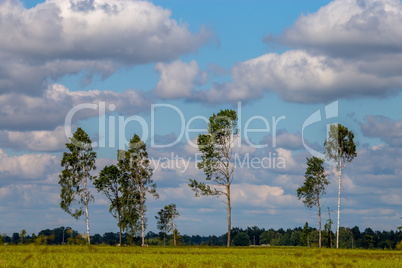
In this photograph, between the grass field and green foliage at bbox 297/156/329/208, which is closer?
the grass field

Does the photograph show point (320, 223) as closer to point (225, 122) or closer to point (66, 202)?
point (225, 122)

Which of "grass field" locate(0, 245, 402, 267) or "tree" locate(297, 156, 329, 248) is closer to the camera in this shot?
"grass field" locate(0, 245, 402, 267)

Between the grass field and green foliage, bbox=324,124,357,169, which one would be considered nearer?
the grass field

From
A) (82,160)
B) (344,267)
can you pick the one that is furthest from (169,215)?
(344,267)

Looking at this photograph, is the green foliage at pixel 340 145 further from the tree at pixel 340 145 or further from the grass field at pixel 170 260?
the grass field at pixel 170 260

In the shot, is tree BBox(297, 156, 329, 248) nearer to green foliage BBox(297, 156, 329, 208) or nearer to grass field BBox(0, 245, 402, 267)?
green foliage BBox(297, 156, 329, 208)

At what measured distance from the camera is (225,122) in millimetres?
Answer: 54781

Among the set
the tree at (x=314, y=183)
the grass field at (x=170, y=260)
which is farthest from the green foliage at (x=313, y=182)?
the grass field at (x=170, y=260)

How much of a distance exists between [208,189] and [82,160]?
18002 mm

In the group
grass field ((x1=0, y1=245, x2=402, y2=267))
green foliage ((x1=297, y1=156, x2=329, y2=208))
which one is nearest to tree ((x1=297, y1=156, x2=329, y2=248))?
green foliage ((x1=297, y1=156, x2=329, y2=208))

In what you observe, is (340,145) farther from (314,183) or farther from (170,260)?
(170,260)

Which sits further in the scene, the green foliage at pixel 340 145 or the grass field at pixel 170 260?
the green foliage at pixel 340 145

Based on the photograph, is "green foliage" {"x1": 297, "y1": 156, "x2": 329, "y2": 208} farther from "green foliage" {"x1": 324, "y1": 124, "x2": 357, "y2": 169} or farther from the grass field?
the grass field

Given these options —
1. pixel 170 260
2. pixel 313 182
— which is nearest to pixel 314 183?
pixel 313 182
